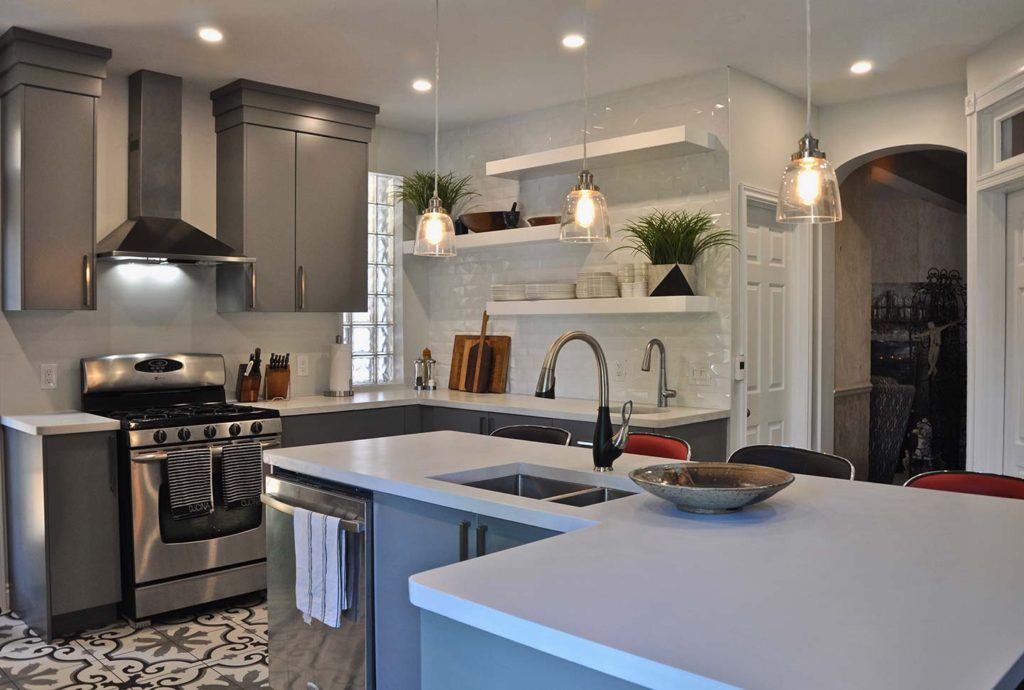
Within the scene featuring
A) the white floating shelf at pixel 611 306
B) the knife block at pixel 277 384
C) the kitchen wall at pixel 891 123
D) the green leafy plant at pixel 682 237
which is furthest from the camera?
the knife block at pixel 277 384

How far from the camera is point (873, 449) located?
6949 millimetres

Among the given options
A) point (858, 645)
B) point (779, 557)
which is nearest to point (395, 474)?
point (779, 557)

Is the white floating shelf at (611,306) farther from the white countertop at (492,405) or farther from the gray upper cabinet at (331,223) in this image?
the gray upper cabinet at (331,223)

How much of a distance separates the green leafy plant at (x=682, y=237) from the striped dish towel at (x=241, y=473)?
2.32 metres

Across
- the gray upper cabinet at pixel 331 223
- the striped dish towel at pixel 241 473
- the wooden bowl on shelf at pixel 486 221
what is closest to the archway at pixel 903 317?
the wooden bowl on shelf at pixel 486 221

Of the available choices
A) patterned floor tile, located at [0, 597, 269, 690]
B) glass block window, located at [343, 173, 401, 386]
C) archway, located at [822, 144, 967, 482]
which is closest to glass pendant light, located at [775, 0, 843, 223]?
patterned floor tile, located at [0, 597, 269, 690]

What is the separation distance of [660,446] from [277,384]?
2.69m

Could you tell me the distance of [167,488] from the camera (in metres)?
3.92

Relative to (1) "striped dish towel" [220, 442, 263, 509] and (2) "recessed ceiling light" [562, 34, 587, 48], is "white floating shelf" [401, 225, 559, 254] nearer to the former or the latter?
(2) "recessed ceiling light" [562, 34, 587, 48]

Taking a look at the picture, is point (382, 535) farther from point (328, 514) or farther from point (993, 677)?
point (993, 677)

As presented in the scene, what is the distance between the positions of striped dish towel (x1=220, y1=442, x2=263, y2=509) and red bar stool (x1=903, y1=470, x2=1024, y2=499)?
304 cm

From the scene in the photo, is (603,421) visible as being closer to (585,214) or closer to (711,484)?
(711,484)

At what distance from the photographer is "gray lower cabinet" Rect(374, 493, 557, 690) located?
224cm

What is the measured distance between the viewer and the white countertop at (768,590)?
109 centimetres
